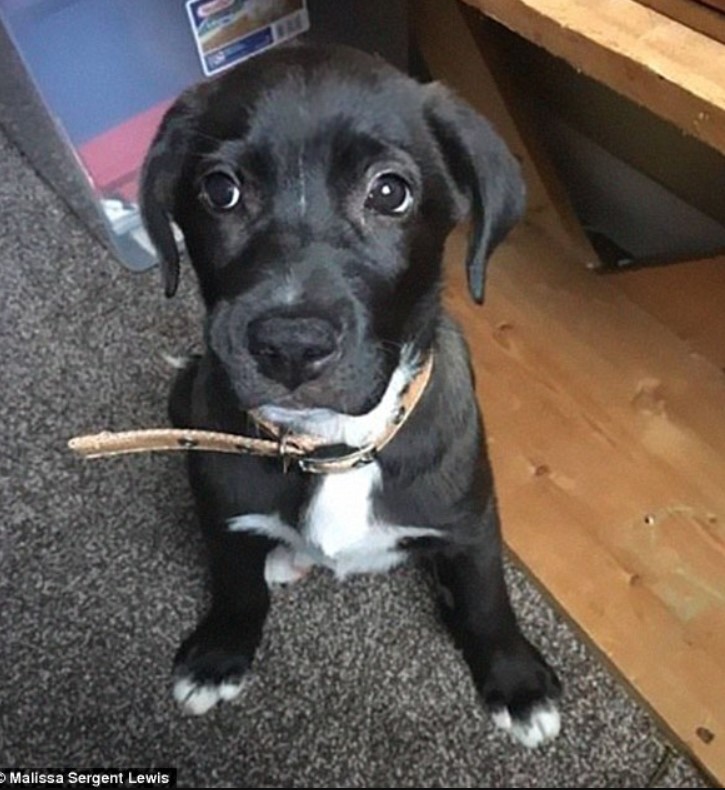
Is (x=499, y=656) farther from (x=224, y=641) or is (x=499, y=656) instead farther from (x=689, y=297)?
(x=689, y=297)

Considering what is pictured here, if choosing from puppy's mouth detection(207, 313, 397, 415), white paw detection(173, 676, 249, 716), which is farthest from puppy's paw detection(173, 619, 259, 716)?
puppy's mouth detection(207, 313, 397, 415)

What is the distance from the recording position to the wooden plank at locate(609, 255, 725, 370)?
2.03 m

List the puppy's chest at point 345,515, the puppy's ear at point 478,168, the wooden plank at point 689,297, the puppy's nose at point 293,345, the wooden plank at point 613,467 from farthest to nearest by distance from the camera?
the wooden plank at point 689,297, the wooden plank at point 613,467, the puppy's chest at point 345,515, the puppy's ear at point 478,168, the puppy's nose at point 293,345

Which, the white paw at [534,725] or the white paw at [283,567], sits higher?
the white paw at [283,567]

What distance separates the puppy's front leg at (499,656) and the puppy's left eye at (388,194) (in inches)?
18.2

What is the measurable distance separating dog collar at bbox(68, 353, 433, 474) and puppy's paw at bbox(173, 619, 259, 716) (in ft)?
1.17

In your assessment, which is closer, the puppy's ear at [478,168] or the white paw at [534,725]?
the puppy's ear at [478,168]

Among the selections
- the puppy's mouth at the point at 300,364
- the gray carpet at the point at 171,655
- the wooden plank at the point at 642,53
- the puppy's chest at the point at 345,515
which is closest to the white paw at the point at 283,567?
the gray carpet at the point at 171,655

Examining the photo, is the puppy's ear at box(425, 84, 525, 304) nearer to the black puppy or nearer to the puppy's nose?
the black puppy

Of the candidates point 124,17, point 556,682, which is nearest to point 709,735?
point 556,682

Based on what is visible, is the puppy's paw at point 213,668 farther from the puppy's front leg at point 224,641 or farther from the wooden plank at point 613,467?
the wooden plank at point 613,467

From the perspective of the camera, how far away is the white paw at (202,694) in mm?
1670

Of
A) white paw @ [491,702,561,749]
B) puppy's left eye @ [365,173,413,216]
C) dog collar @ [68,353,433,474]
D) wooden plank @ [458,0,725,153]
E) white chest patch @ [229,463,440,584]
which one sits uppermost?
puppy's left eye @ [365,173,413,216]

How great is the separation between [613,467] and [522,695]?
0.41 meters
